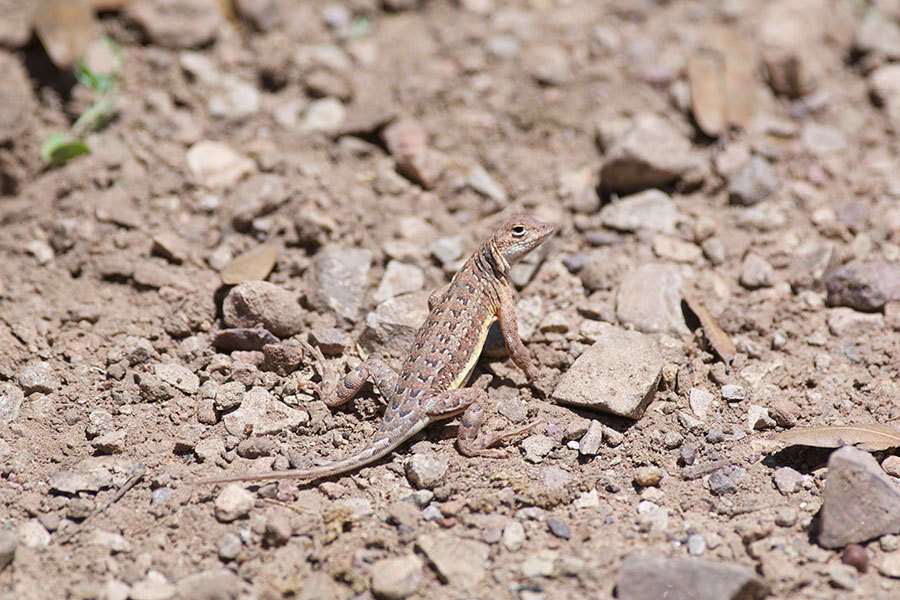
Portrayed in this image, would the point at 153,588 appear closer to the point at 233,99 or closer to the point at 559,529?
the point at 559,529

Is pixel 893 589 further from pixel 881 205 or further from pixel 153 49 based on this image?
pixel 153 49

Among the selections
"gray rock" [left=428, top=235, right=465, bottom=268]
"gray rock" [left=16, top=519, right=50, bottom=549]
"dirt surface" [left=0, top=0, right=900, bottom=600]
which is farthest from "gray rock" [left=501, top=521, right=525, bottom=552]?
"gray rock" [left=16, top=519, right=50, bottom=549]

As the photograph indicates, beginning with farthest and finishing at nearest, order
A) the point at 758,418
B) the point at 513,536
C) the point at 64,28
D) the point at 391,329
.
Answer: the point at 64,28
the point at 391,329
the point at 758,418
the point at 513,536

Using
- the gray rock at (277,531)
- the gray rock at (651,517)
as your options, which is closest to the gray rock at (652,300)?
the gray rock at (651,517)

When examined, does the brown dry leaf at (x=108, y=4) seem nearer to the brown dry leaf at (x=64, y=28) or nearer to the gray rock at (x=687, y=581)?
the brown dry leaf at (x=64, y=28)

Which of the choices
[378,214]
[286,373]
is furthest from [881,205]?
[286,373]

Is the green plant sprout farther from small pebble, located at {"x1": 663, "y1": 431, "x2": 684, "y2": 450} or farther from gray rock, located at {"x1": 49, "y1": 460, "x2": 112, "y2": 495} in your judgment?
small pebble, located at {"x1": 663, "y1": 431, "x2": 684, "y2": 450}

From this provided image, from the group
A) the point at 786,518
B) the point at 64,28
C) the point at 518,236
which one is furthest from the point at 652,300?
the point at 64,28
